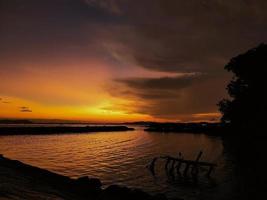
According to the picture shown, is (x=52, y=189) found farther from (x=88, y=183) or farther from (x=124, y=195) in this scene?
(x=124, y=195)

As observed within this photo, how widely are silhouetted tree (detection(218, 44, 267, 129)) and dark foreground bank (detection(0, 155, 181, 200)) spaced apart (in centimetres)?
4885

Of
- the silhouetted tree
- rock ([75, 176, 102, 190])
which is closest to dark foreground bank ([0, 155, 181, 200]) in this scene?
rock ([75, 176, 102, 190])

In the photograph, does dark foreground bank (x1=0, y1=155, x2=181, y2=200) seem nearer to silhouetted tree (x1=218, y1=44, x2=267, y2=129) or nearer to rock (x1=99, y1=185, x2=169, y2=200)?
rock (x1=99, y1=185, x2=169, y2=200)

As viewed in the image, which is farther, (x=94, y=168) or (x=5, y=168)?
(x=94, y=168)

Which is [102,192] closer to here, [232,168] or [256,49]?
[232,168]

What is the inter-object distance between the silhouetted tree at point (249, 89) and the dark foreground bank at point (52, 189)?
4885cm

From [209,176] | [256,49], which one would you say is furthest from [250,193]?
[256,49]

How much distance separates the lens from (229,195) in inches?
874

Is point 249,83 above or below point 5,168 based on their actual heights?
above

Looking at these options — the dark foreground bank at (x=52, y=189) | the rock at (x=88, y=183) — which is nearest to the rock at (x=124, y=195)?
the dark foreground bank at (x=52, y=189)

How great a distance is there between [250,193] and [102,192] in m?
12.8

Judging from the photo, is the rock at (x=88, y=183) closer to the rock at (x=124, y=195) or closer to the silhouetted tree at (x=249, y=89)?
the rock at (x=124, y=195)

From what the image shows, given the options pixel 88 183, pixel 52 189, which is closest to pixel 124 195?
pixel 88 183

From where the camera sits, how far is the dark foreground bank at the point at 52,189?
15.5 meters
